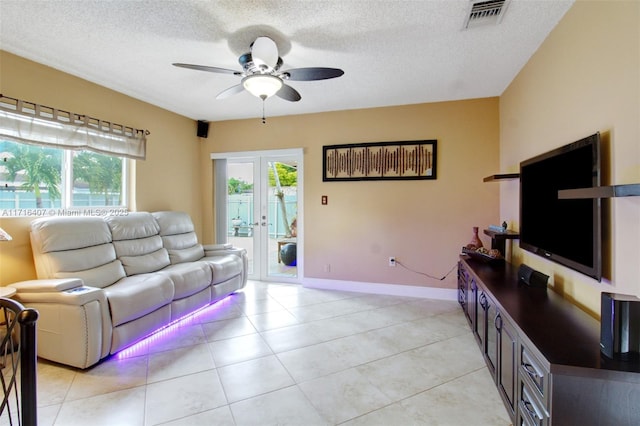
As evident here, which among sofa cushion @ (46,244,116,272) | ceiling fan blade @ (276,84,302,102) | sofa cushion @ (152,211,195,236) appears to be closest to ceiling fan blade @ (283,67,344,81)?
ceiling fan blade @ (276,84,302,102)

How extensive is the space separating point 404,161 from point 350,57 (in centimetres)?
174

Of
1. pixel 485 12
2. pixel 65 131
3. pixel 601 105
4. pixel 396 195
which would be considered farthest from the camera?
pixel 396 195

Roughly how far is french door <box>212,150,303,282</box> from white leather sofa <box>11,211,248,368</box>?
83 centimetres

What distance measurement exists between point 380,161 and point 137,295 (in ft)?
10.6

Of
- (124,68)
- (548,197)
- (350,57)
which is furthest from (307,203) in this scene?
(548,197)

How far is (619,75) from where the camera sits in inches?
62.8

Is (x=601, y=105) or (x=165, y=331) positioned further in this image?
(x=165, y=331)

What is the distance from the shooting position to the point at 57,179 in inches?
123

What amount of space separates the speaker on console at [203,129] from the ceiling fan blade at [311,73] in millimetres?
3035

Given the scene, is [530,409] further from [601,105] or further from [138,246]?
[138,246]

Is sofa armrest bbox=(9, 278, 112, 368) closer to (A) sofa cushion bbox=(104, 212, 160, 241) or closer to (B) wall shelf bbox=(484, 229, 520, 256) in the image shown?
(A) sofa cushion bbox=(104, 212, 160, 241)

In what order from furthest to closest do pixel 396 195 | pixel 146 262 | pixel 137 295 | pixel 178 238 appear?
pixel 396 195, pixel 178 238, pixel 146 262, pixel 137 295

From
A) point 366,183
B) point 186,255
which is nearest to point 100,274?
point 186,255

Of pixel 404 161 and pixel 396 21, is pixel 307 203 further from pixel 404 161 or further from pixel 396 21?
pixel 396 21
